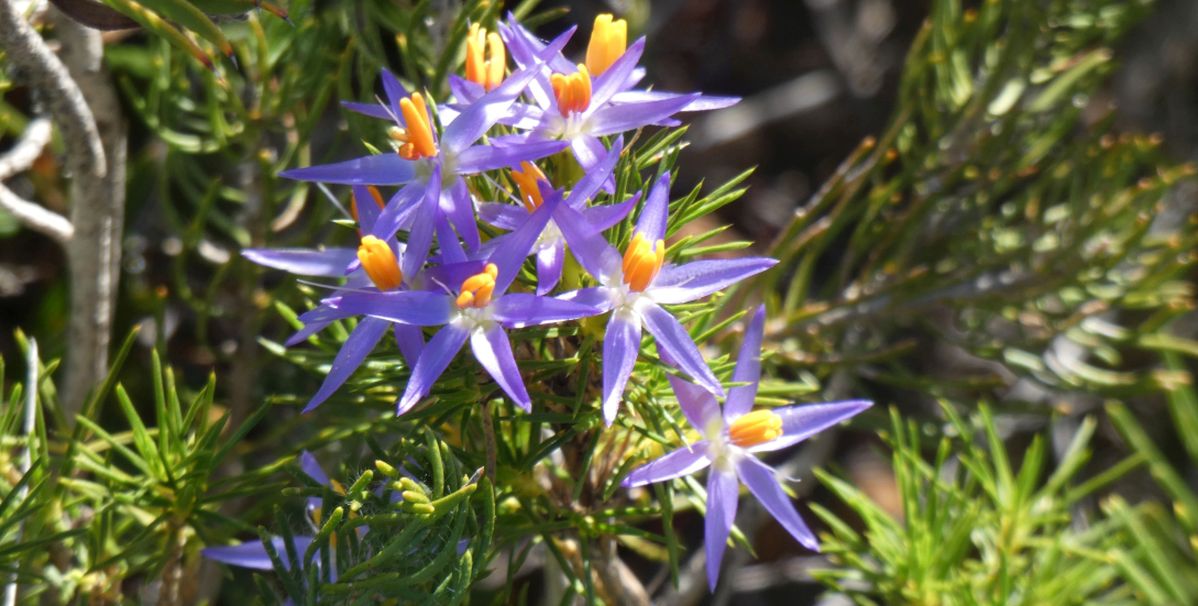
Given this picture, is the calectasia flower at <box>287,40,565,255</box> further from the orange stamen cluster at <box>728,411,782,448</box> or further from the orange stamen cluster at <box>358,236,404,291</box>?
the orange stamen cluster at <box>728,411,782,448</box>

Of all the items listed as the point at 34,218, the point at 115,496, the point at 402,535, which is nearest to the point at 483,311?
the point at 402,535

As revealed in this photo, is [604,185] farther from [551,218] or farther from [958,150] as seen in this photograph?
[958,150]

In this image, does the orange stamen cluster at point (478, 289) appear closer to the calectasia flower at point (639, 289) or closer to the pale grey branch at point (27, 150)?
the calectasia flower at point (639, 289)

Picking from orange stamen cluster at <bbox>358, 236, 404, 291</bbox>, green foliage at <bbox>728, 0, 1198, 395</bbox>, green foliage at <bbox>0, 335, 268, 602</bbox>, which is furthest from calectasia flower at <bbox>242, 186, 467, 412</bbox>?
green foliage at <bbox>728, 0, 1198, 395</bbox>

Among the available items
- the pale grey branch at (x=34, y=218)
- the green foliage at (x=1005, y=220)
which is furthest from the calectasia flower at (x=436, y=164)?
the green foliage at (x=1005, y=220)

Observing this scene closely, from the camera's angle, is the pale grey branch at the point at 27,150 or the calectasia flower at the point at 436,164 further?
the pale grey branch at the point at 27,150

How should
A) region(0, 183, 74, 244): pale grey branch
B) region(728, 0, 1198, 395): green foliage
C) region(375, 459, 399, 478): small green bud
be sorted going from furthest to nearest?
1. region(728, 0, 1198, 395): green foliage
2. region(0, 183, 74, 244): pale grey branch
3. region(375, 459, 399, 478): small green bud

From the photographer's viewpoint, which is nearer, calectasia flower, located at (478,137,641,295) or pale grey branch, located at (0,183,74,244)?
calectasia flower, located at (478,137,641,295)

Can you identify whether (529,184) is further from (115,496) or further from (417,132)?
(115,496)
